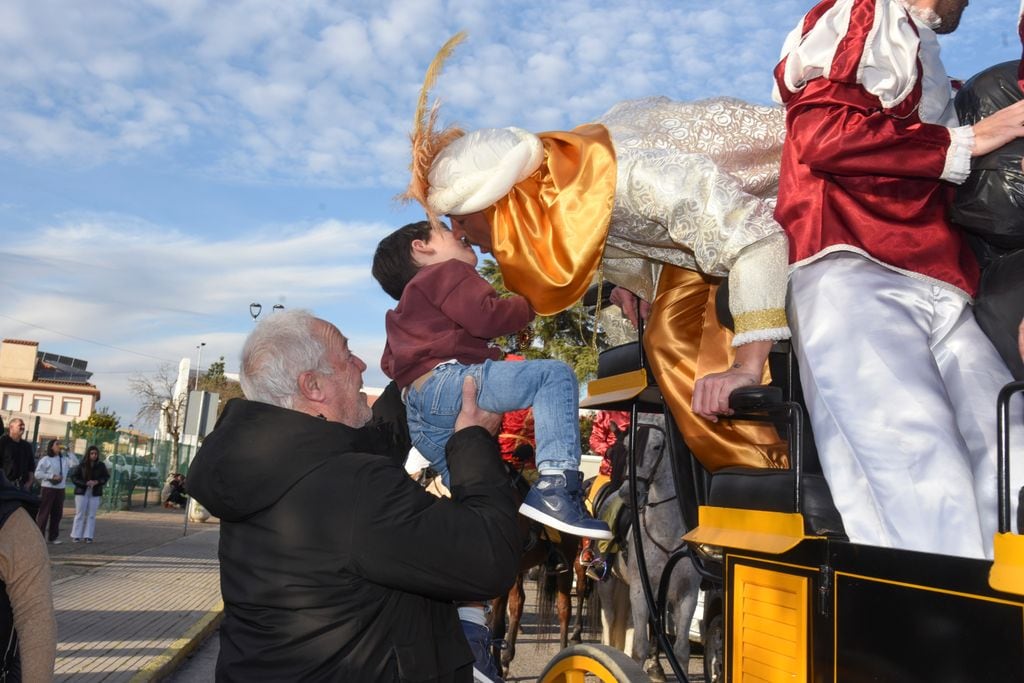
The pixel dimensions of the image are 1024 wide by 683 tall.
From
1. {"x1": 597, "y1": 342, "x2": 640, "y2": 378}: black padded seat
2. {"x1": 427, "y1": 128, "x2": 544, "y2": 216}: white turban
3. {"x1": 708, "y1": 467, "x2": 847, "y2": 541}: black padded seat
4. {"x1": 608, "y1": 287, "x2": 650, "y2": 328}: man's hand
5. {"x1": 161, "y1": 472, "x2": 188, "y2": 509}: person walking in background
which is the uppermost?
{"x1": 427, "y1": 128, "x2": 544, "y2": 216}: white turban

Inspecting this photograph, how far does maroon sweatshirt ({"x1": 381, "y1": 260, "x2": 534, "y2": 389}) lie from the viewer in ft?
10.3

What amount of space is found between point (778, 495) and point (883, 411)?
0.38m

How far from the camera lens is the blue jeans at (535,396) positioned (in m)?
2.82

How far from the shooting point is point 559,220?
292cm

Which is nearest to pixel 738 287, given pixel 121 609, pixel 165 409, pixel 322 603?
pixel 322 603

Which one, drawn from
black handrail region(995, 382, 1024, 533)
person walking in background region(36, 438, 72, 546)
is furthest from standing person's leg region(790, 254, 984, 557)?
person walking in background region(36, 438, 72, 546)

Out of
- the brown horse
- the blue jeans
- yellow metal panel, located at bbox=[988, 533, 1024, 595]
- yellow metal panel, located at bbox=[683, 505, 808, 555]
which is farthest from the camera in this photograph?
the brown horse

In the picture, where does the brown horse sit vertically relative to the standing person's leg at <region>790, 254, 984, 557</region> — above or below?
below

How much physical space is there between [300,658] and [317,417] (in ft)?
1.84

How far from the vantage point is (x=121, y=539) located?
57.1 feet

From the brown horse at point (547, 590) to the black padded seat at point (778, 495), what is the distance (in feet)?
14.2

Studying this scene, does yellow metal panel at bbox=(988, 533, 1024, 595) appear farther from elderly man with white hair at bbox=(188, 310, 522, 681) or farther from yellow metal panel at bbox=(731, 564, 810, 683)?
elderly man with white hair at bbox=(188, 310, 522, 681)

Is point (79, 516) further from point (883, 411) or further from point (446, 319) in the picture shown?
point (883, 411)

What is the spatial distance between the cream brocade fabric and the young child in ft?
1.66
